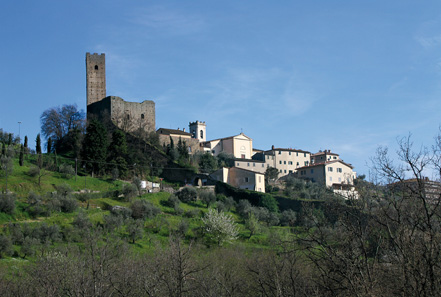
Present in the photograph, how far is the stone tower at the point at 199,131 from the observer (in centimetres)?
8701

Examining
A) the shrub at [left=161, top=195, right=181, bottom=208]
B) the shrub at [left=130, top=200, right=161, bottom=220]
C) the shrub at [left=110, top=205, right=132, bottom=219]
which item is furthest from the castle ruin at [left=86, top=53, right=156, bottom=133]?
the shrub at [left=110, top=205, right=132, bottom=219]

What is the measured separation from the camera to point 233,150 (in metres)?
81.2

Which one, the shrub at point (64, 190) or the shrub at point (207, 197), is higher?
the shrub at point (64, 190)

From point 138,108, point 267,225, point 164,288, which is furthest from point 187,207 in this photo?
point 164,288

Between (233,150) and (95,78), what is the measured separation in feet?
72.8

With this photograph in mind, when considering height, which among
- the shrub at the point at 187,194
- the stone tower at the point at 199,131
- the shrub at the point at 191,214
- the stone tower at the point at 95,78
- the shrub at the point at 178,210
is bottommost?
the shrub at the point at 191,214

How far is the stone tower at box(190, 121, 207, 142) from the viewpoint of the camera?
87.0 m

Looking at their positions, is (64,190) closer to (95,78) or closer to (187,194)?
(187,194)

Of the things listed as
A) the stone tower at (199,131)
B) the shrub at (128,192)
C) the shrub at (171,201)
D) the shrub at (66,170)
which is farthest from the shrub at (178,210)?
the stone tower at (199,131)

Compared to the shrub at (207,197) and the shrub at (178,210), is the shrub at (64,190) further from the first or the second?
the shrub at (207,197)

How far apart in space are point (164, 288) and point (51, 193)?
2396 centimetres

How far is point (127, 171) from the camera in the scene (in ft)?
192

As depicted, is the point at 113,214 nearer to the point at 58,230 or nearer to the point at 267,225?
the point at 58,230

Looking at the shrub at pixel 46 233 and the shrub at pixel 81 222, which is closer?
the shrub at pixel 46 233
